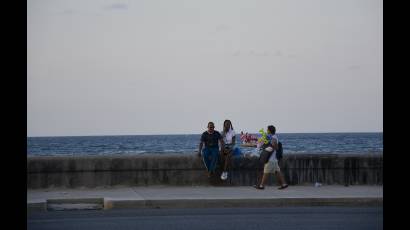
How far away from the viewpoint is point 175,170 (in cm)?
1634

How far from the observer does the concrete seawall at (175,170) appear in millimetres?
15836

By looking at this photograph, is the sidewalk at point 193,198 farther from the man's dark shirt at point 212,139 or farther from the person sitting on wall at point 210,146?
the man's dark shirt at point 212,139

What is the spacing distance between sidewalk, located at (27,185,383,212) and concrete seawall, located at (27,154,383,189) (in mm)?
471

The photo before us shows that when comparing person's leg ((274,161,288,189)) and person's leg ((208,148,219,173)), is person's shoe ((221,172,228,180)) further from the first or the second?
person's leg ((274,161,288,189))

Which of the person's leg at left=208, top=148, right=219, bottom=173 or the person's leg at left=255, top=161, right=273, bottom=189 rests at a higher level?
the person's leg at left=208, top=148, right=219, bottom=173

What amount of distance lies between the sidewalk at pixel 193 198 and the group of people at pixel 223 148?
47cm

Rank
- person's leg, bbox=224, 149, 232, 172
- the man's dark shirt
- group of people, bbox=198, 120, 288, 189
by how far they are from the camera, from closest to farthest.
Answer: group of people, bbox=198, 120, 288, 189
the man's dark shirt
person's leg, bbox=224, 149, 232, 172

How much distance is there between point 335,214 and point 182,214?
2.55 metres

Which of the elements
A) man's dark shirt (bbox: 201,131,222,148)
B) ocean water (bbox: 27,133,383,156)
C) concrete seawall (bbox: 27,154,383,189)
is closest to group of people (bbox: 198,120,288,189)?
man's dark shirt (bbox: 201,131,222,148)

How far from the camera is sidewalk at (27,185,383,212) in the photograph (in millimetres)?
13578

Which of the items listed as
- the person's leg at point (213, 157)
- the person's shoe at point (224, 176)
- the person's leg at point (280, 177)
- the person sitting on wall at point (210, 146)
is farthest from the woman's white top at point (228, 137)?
the person's leg at point (280, 177)
